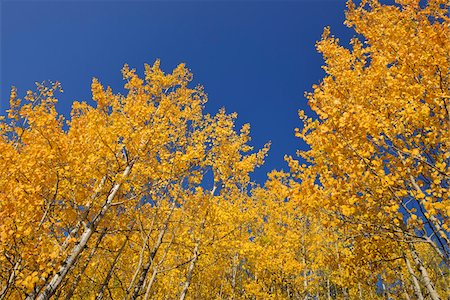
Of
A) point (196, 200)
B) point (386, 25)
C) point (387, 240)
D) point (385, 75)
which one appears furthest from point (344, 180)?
point (196, 200)

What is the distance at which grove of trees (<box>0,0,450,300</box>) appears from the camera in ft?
13.3

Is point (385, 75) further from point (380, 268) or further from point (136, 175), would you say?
point (136, 175)

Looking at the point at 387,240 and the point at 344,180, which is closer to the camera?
the point at 344,180

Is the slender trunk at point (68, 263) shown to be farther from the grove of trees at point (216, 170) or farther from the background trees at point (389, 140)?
the background trees at point (389, 140)

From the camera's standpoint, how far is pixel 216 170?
28.7 ft

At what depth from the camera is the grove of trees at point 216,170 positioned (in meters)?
4.05

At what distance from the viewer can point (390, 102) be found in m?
4.09

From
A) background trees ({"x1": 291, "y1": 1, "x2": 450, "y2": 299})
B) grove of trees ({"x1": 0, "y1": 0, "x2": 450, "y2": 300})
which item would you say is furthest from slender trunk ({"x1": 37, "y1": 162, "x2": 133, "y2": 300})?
background trees ({"x1": 291, "y1": 1, "x2": 450, "y2": 299})

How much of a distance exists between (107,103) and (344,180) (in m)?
6.54

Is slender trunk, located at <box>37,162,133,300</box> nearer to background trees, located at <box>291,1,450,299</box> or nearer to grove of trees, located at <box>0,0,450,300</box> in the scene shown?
grove of trees, located at <box>0,0,450,300</box>

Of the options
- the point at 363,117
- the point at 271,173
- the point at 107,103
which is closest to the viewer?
the point at 363,117

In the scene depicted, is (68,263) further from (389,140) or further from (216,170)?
(389,140)

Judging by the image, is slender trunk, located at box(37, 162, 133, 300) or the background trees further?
slender trunk, located at box(37, 162, 133, 300)

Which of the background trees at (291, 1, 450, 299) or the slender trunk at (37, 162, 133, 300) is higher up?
the background trees at (291, 1, 450, 299)
